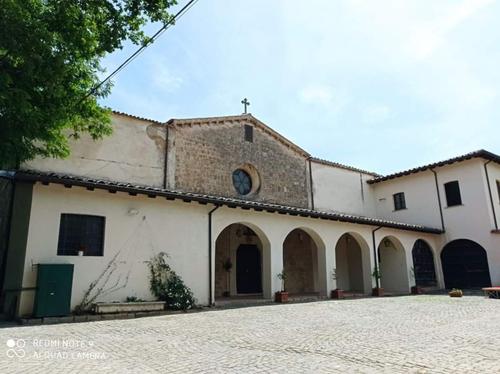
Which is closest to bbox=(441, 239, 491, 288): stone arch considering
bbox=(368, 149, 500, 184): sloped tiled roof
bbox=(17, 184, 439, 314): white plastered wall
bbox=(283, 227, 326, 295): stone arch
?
bbox=(368, 149, 500, 184): sloped tiled roof

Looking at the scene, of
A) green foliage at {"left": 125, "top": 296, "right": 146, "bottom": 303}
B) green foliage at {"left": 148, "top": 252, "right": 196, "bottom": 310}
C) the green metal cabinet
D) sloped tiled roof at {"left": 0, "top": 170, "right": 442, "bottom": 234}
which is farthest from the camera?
green foliage at {"left": 148, "top": 252, "right": 196, "bottom": 310}

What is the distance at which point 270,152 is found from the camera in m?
19.2

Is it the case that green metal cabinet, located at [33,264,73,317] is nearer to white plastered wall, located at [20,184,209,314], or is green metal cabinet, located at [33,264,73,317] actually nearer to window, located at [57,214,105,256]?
white plastered wall, located at [20,184,209,314]

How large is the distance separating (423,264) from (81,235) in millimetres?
17051

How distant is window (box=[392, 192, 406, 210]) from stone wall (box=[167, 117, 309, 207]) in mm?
6325

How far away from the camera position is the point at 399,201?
22875mm

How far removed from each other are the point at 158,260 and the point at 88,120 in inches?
173

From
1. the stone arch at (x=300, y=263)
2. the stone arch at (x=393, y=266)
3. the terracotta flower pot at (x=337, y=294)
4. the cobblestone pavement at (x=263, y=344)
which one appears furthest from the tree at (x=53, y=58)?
the stone arch at (x=393, y=266)

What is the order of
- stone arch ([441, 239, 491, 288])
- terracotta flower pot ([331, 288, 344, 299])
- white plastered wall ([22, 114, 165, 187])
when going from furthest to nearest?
stone arch ([441, 239, 491, 288]) → terracotta flower pot ([331, 288, 344, 299]) → white plastered wall ([22, 114, 165, 187])

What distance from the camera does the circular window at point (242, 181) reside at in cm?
1767

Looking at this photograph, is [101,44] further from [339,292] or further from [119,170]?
[339,292]

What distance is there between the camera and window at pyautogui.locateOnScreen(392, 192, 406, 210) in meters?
22.6

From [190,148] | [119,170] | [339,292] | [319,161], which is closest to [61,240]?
[119,170]

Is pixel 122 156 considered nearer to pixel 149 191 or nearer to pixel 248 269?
pixel 149 191
